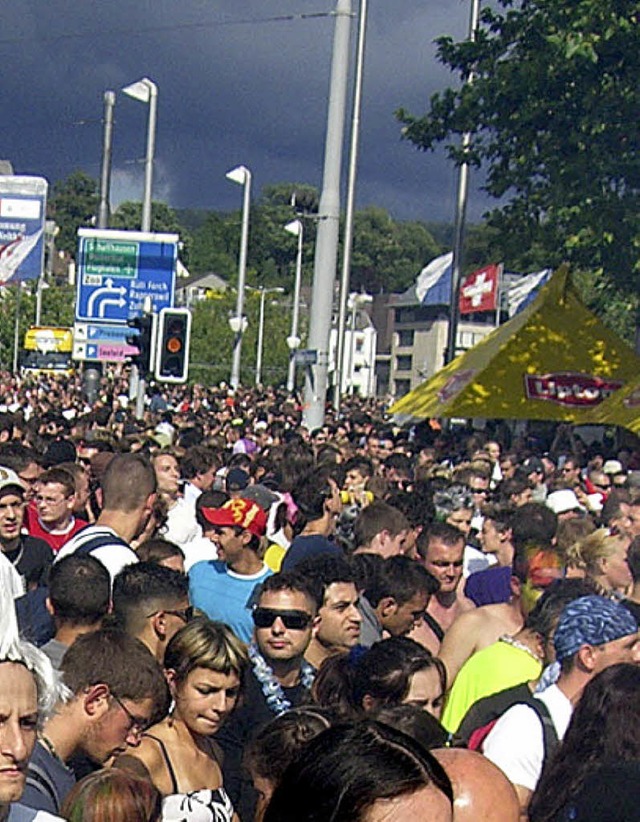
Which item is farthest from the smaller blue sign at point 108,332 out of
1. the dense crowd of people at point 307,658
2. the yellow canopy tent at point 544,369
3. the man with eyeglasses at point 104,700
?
the man with eyeglasses at point 104,700

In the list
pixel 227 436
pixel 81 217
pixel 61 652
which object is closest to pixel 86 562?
pixel 61 652

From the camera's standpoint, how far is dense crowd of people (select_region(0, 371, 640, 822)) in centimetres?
357

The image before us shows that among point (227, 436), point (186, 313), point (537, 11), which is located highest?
point (537, 11)

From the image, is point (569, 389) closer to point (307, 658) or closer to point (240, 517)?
point (240, 517)

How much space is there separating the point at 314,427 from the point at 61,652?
52.5 feet

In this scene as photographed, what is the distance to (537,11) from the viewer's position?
25562 millimetres

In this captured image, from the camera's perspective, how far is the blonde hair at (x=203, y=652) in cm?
557

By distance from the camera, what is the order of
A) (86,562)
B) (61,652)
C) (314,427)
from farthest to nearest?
(314,427)
(86,562)
(61,652)

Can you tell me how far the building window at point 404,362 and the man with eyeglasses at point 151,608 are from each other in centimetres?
12915

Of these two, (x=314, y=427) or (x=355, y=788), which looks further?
(x=314, y=427)

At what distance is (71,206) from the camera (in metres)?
168

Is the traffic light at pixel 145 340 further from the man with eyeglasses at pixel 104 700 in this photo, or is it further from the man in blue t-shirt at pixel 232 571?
the man with eyeglasses at pixel 104 700

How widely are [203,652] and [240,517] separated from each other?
2.79 m

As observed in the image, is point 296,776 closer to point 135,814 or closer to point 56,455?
point 135,814
